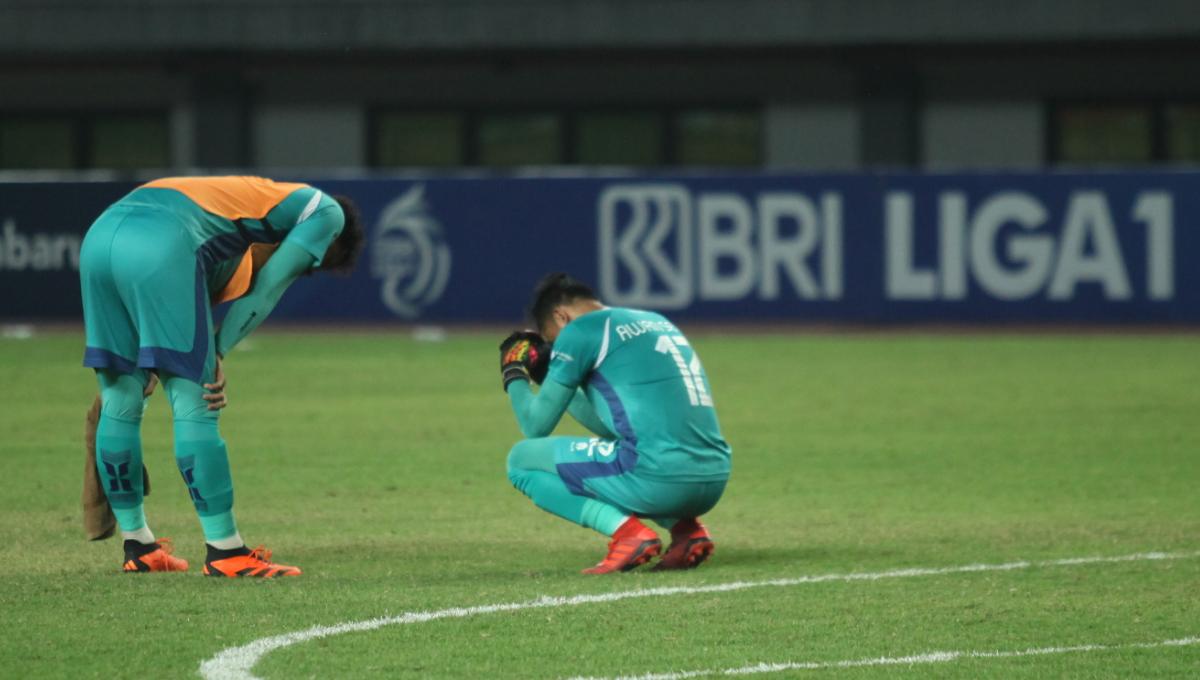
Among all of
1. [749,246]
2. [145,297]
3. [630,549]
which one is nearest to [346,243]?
[145,297]

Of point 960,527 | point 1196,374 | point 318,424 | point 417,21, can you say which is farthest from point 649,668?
point 417,21

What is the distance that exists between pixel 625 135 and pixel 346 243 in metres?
23.7

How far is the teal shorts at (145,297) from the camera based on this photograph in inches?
290

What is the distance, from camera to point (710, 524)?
364 inches

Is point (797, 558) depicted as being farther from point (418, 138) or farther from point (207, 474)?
point (418, 138)

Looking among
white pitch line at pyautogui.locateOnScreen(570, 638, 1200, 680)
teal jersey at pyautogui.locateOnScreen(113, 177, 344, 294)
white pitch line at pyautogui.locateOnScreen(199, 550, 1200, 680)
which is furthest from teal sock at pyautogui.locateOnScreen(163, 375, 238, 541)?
white pitch line at pyautogui.locateOnScreen(570, 638, 1200, 680)

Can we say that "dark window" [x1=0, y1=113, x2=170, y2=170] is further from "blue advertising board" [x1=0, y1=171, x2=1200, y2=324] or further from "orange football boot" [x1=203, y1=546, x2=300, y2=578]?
"orange football boot" [x1=203, y1=546, x2=300, y2=578]

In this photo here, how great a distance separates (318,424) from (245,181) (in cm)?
574

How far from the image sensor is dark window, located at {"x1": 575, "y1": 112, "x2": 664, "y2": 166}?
31.4 m

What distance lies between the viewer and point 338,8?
1174 inches

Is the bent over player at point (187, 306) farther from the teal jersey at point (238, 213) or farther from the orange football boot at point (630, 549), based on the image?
the orange football boot at point (630, 549)

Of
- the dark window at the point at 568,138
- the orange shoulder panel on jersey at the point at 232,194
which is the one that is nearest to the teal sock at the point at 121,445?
the orange shoulder panel on jersey at the point at 232,194

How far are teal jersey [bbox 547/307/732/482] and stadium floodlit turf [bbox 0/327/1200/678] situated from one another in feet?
1.35

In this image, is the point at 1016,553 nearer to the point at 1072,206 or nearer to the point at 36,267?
the point at 1072,206
